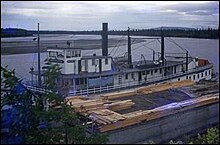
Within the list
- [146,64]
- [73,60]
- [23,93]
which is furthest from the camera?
[146,64]

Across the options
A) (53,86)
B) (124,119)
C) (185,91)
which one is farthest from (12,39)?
(185,91)

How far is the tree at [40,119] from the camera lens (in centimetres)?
199

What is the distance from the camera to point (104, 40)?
754cm

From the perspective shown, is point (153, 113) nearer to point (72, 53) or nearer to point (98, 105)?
point (98, 105)

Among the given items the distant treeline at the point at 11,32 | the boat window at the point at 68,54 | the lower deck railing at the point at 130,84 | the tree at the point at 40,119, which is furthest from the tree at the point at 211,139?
the boat window at the point at 68,54

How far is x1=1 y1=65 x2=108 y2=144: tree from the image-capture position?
6.54 feet

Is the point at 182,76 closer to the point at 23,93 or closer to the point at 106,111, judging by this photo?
the point at 106,111

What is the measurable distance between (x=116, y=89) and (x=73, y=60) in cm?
84

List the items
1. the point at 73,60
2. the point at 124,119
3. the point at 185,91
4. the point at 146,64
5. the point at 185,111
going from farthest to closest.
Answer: the point at 146,64, the point at 73,60, the point at 185,91, the point at 185,111, the point at 124,119

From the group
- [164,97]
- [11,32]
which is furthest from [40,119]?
[164,97]

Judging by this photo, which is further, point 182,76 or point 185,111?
point 182,76

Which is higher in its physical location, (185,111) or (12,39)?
(12,39)

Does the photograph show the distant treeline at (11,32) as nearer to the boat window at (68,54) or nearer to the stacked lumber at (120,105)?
the stacked lumber at (120,105)

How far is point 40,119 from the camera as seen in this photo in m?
2.01
